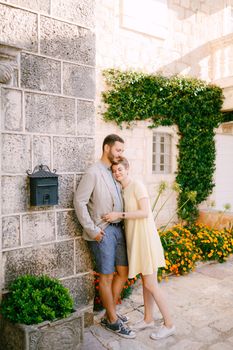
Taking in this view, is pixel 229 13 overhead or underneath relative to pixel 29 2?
overhead

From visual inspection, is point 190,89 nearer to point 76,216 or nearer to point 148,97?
point 148,97

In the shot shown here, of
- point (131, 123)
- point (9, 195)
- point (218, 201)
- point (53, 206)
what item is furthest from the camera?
point (218, 201)

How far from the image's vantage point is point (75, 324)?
2734mm

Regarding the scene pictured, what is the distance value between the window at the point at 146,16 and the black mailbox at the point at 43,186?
15.9ft

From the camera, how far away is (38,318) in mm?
2529

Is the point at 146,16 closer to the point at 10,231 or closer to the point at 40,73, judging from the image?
the point at 40,73

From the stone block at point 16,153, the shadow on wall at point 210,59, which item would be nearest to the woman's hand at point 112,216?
the stone block at point 16,153

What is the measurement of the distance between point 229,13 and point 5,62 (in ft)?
25.7

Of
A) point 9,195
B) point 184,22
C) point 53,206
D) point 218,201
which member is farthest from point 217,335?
point 184,22

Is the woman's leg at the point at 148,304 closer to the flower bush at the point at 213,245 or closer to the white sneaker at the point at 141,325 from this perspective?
the white sneaker at the point at 141,325

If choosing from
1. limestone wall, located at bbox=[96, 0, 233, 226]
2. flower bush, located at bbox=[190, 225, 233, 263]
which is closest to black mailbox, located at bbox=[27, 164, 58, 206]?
limestone wall, located at bbox=[96, 0, 233, 226]

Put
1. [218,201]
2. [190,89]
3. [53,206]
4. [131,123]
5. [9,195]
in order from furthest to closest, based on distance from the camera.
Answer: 1. [218,201]
2. [190,89]
3. [131,123]
4. [53,206]
5. [9,195]

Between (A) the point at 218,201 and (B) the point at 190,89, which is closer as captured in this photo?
(B) the point at 190,89

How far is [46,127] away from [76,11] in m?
1.15
